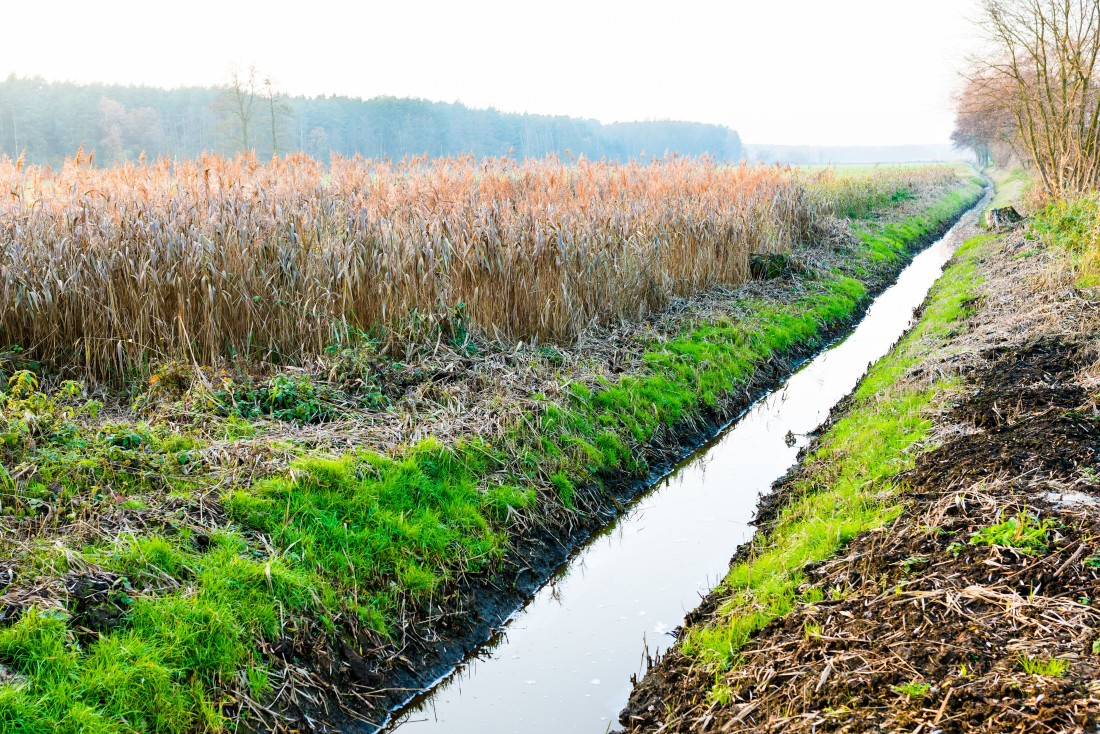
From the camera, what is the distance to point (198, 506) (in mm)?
4688

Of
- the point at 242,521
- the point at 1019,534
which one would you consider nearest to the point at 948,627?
the point at 1019,534

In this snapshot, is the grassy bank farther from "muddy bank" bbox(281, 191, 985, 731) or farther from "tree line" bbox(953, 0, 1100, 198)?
"tree line" bbox(953, 0, 1100, 198)

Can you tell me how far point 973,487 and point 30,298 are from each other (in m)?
6.91

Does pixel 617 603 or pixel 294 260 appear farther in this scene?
pixel 294 260

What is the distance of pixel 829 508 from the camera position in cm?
546

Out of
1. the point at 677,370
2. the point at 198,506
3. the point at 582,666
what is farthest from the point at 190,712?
the point at 677,370

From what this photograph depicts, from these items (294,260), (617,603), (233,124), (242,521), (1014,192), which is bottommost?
(617,603)

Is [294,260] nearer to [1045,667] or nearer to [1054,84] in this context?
[1045,667]

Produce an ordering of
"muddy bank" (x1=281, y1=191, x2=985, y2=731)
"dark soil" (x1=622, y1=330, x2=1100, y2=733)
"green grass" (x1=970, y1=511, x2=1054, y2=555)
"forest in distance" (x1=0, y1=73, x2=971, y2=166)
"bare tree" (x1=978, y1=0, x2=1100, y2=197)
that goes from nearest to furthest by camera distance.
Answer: "dark soil" (x1=622, y1=330, x2=1100, y2=733)
"green grass" (x1=970, y1=511, x2=1054, y2=555)
"muddy bank" (x1=281, y1=191, x2=985, y2=731)
"bare tree" (x1=978, y1=0, x2=1100, y2=197)
"forest in distance" (x1=0, y1=73, x2=971, y2=166)

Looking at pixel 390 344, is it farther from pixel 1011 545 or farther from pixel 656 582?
pixel 1011 545

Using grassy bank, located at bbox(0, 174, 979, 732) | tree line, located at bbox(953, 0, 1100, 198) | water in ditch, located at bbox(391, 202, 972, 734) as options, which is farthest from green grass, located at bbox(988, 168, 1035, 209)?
grassy bank, located at bbox(0, 174, 979, 732)

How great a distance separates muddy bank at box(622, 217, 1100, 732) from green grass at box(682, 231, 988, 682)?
8 centimetres

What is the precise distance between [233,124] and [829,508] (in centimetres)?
5174

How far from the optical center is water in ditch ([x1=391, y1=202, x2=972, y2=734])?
14.1ft
